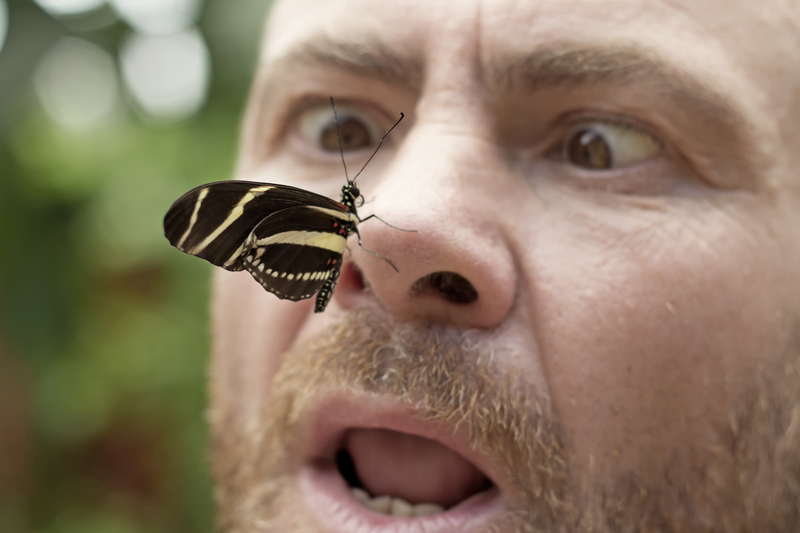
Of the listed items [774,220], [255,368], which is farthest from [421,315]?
[774,220]

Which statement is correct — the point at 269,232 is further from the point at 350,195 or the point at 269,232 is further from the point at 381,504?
the point at 381,504

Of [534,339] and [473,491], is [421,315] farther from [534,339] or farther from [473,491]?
[473,491]

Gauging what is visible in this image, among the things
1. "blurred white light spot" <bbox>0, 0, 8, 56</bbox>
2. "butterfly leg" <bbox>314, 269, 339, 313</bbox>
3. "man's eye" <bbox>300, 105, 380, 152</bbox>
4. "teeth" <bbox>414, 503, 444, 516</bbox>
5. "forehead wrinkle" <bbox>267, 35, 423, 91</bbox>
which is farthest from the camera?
"blurred white light spot" <bbox>0, 0, 8, 56</bbox>

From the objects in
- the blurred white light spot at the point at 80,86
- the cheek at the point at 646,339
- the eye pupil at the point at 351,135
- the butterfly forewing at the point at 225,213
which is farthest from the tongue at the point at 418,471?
the blurred white light spot at the point at 80,86

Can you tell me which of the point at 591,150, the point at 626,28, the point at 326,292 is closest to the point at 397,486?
the point at 326,292

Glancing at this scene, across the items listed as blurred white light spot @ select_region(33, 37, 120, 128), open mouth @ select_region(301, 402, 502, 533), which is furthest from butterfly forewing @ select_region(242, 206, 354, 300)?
blurred white light spot @ select_region(33, 37, 120, 128)

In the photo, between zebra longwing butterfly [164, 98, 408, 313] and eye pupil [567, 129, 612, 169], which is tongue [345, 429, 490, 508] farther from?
eye pupil [567, 129, 612, 169]
